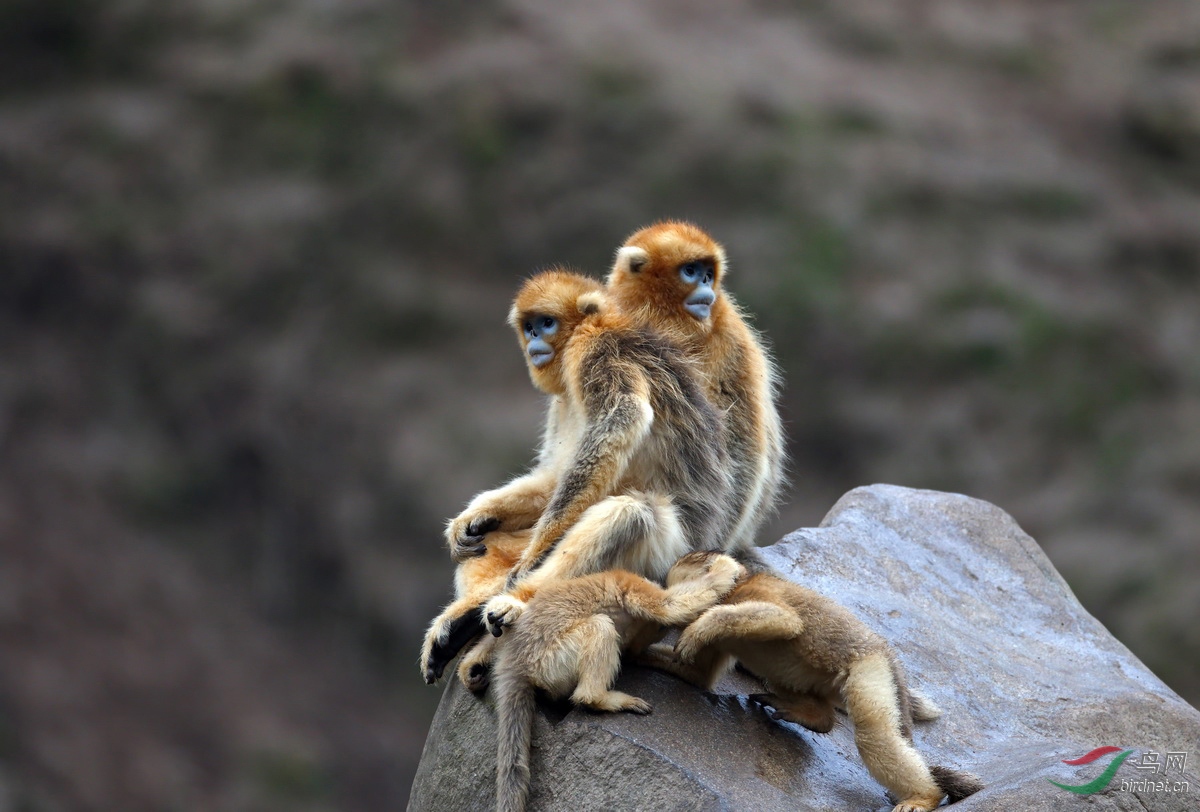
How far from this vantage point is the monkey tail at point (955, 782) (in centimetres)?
432

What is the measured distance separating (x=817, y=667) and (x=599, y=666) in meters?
0.78

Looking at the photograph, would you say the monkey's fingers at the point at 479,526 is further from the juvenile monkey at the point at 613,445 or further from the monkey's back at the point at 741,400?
the monkey's back at the point at 741,400

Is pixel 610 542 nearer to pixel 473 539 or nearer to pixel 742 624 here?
pixel 742 624

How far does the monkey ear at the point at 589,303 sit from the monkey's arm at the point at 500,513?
749 mm

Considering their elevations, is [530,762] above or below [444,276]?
below

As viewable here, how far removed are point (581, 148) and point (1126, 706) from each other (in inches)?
421

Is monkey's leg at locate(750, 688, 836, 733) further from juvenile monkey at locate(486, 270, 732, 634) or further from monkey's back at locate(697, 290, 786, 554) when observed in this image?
monkey's back at locate(697, 290, 786, 554)

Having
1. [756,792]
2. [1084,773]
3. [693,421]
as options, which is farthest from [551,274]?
[1084,773]

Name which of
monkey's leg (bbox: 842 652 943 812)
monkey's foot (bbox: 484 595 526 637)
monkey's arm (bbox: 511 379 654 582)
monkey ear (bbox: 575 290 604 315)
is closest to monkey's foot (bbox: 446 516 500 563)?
monkey's arm (bbox: 511 379 654 582)

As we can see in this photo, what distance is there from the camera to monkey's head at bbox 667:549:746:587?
4684 millimetres

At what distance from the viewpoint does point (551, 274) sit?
545 centimetres

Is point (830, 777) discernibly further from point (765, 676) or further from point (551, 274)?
point (551, 274)

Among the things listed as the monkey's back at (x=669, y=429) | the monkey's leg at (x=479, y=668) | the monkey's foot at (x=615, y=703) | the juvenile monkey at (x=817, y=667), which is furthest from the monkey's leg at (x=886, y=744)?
the monkey's leg at (x=479, y=668)

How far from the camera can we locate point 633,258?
5.73 metres
